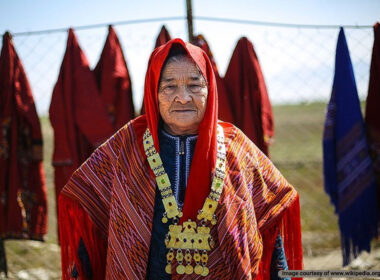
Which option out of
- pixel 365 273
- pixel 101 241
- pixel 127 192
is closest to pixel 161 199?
pixel 127 192

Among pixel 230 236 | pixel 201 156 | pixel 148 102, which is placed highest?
pixel 148 102

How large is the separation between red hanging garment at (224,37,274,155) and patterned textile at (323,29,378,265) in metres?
0.52

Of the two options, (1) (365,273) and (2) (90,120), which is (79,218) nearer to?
(2) (90,120)

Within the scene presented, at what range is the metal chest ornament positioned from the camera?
2.05 metres

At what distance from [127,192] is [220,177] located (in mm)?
536

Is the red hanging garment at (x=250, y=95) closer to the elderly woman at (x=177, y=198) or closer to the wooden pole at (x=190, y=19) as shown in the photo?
the wooden pole at (x=190, y=19)

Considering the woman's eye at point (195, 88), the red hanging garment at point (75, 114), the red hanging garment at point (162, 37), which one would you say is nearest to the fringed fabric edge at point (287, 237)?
the woman's eye at point (195, 88)

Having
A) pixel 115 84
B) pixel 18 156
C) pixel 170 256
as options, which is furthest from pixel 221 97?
pixel 18 156

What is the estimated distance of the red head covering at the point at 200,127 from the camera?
2088 mm

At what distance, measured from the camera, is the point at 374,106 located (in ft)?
10.3

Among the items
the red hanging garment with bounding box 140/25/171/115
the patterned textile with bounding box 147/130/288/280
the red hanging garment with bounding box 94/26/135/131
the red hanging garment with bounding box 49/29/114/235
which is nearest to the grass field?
the red hanging garment with bounding box 49/29/114/235

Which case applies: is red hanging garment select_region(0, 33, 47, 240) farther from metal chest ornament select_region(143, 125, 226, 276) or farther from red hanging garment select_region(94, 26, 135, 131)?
metal chest ornament select_region(143, 125, 226, 276)

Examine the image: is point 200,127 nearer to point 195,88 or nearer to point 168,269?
point 195,88

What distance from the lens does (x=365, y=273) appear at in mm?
1771
